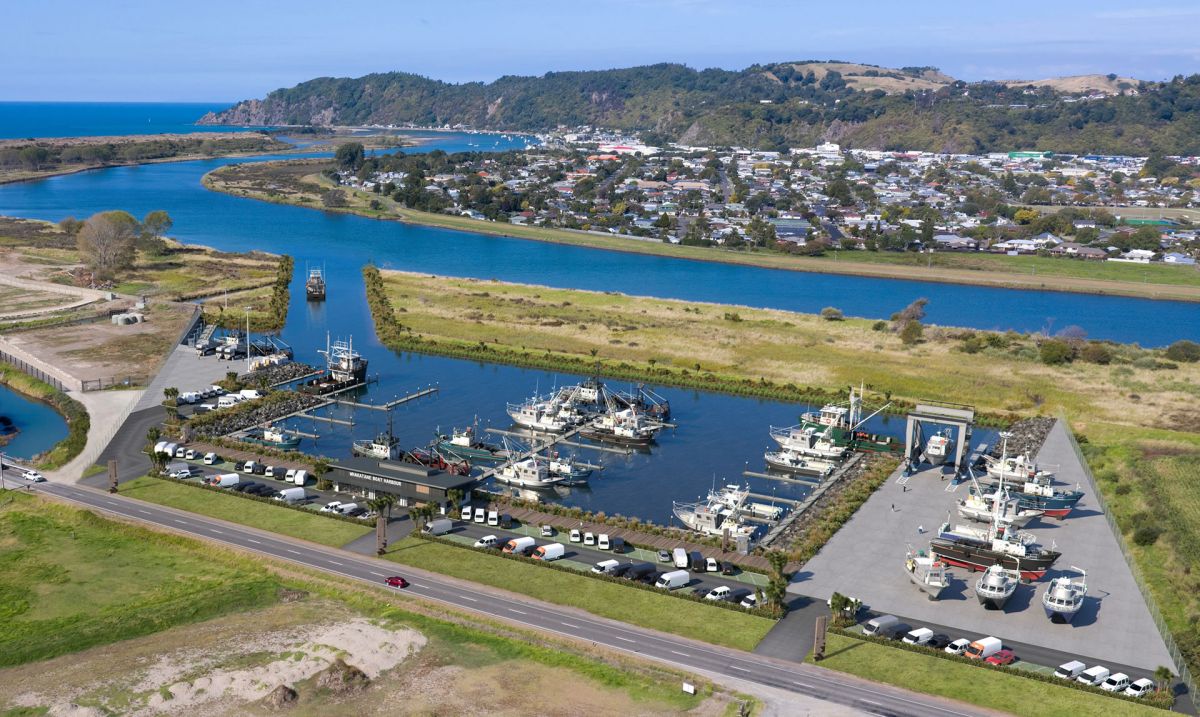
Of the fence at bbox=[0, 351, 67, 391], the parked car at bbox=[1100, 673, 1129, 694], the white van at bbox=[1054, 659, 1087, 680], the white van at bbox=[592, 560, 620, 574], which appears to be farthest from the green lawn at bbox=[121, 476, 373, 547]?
the parked car at bbox=[1100, 673, 1129, 694]

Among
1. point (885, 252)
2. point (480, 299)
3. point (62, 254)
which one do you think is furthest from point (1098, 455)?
point (62, 254)

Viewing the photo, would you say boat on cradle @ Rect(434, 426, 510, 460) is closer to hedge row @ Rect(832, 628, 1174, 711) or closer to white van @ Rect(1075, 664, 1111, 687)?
hedge row @ Rect(832, 628, 1174, 711)

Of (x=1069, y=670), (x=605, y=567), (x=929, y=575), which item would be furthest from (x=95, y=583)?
(x=1069, y=670)

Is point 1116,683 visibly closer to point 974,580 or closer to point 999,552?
point 974,580

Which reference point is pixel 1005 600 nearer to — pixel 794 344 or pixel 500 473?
pixel 500 473

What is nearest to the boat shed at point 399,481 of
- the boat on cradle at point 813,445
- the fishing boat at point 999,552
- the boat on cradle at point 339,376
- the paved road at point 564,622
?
the paved road at point 564,622

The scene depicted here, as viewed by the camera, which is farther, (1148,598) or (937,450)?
(937,450)
